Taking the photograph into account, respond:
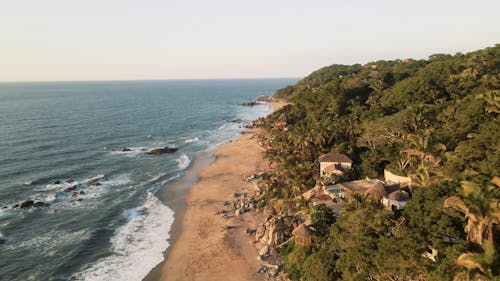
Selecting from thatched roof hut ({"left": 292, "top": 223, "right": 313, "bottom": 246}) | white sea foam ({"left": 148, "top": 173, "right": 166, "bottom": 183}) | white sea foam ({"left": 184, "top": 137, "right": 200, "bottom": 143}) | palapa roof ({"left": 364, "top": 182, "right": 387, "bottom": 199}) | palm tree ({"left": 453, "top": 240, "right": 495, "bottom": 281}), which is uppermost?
palm tree ({"left": 453, "top": 240, "right": 495, "bottom": 281})

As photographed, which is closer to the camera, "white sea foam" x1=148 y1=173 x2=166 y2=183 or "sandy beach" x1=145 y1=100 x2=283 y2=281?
"sandy beach" x1=145 y1=100 x2=283 y2=281

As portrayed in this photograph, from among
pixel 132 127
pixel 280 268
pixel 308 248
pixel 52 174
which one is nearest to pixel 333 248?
pixel 308 248

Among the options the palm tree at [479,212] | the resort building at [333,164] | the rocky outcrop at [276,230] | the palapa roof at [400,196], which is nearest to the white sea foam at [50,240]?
the rocky outcrop at [276,230]

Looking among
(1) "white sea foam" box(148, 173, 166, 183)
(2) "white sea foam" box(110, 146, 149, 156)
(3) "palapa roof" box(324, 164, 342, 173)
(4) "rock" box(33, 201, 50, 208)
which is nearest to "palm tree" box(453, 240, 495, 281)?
(3) "palapa roof" box(324, 164, 342, 173)

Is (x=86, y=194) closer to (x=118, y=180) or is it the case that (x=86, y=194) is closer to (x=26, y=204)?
(x=118, y=180)

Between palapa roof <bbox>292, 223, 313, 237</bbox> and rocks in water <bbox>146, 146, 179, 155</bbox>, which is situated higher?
palapa roof <bbox>292, 223, 313, 237</bbox>

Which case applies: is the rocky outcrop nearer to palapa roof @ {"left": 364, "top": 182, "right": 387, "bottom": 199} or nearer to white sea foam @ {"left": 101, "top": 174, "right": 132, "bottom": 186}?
palapa roof @ {"left": 364, "top": 182, "right": 387, "bottom": 199}
